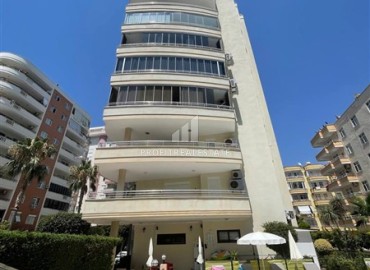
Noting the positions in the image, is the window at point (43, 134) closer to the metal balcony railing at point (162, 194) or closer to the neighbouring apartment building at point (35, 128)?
the neighbouring apartment building at point (35, 128)

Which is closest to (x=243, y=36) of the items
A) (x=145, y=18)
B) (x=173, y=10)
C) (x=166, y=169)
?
(x=173, y=10)

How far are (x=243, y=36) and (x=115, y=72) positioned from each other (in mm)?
18071

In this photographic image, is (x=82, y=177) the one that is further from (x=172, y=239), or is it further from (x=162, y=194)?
(x=162, y=194)

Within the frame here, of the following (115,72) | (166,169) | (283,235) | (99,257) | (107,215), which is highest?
→ (115,72)

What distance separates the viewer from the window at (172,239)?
1892 cm

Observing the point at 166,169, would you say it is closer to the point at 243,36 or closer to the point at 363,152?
the point at 243,36

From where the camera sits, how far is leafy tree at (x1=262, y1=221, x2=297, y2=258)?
16281 mm

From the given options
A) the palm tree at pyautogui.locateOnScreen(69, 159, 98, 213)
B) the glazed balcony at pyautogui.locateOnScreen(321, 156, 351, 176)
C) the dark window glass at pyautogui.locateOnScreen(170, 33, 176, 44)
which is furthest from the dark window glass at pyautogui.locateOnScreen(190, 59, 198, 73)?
the glazed balcony at pyautogui.locateOnScreen(321, 156, 351, 176)

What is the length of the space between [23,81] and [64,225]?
91.3 feet

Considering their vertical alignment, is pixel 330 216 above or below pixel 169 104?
below

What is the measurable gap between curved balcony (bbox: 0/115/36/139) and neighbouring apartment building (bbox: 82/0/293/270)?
2434cm

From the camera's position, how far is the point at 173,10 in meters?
26.2

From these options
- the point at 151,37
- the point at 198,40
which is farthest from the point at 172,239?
the point at 198,40

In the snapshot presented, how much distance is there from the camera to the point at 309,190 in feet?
189
